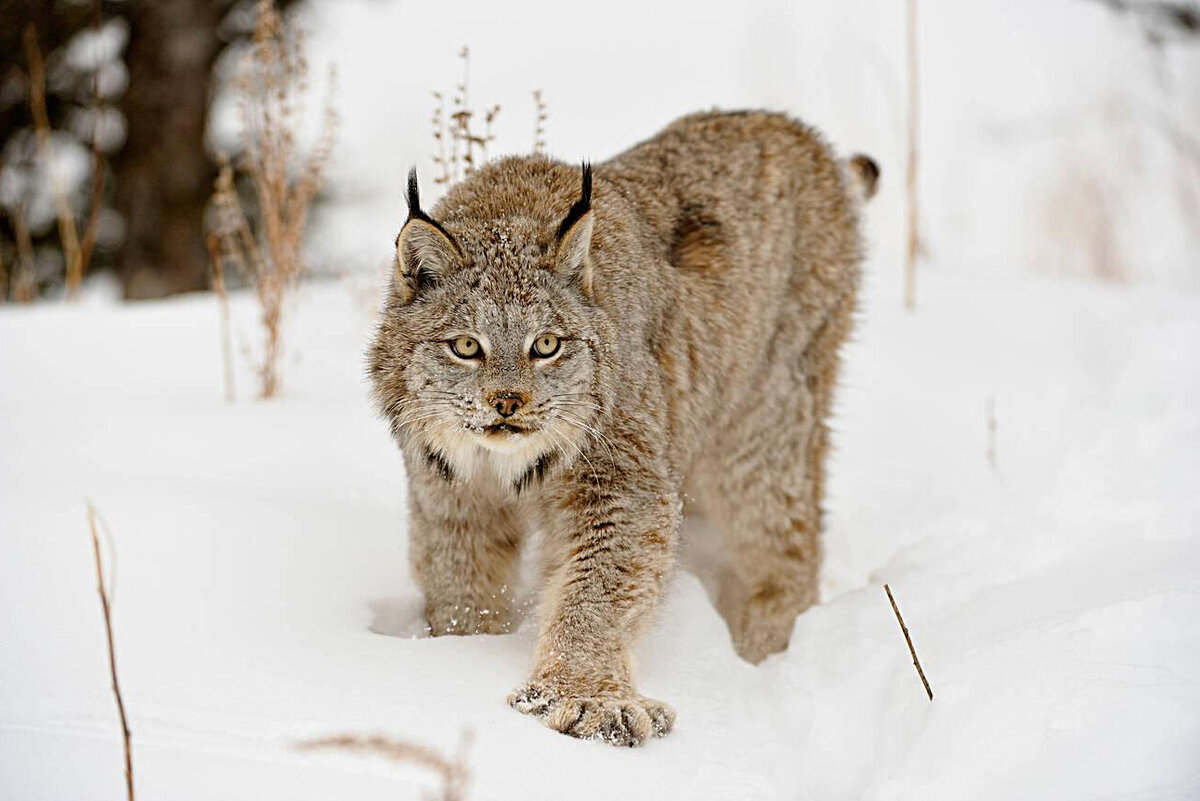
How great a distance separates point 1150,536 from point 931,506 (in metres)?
0.95

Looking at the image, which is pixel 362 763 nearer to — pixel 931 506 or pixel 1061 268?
pixel 931 506

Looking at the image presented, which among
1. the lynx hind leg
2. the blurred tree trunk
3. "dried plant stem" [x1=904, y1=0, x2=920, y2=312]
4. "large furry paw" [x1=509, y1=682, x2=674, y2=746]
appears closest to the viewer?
"large furry paw" [x1=509, y1=682, x2=674, y2=746]

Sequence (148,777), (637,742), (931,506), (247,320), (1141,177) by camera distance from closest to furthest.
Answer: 1. (148,777)
2. (637,742)
3. (931,506)
4. (247,320)
5. (1141,177)

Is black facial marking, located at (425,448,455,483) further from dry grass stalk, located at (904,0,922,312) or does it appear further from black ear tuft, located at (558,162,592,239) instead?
dry grass stalk, located at (904,0,922,312)

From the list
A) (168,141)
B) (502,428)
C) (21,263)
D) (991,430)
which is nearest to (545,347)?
(502,428)

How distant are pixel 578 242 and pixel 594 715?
1.17 meters

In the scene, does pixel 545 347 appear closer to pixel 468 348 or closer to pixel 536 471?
pixel 468 348

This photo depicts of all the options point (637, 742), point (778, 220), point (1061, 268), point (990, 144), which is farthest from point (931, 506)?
point (990, 144)

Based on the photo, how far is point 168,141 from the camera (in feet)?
32.5

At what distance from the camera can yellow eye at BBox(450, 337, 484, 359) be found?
2893mm

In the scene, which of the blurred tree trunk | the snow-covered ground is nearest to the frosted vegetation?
the snow-covered ground

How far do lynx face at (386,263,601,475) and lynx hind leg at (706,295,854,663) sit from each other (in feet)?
3.74

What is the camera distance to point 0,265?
8.88 metres

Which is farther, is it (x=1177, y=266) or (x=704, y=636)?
(x=1177, y=266)
